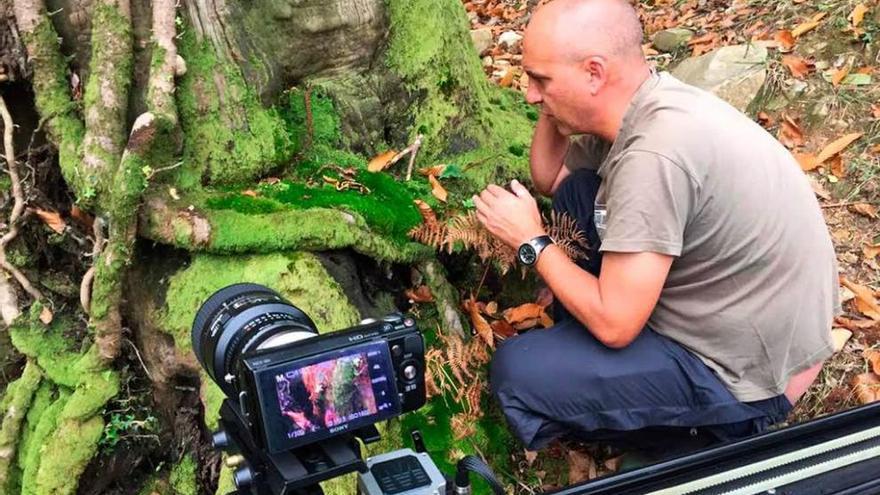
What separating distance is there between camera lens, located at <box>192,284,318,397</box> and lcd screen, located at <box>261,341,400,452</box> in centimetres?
15

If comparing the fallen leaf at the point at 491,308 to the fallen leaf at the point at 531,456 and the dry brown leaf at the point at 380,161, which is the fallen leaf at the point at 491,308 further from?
the dry brown leaf at the point at 380,161

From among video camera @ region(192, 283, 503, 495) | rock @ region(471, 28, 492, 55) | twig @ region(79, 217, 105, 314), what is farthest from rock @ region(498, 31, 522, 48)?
video camera @ region(192, 283, 503, 495)

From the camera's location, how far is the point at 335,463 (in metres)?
1.90

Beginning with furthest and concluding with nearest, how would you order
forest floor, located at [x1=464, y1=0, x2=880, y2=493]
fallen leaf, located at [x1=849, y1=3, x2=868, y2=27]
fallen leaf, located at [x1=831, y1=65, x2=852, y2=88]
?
1. fallen leaf, located at [x1=849, y1=3, x2=868, y2=27]
2. fallen leaf, located at [x1=831, y1=65, x2=852, y2=88]
3. forest floor, located at [x1=464, y1=0, x2=880, y2=493]

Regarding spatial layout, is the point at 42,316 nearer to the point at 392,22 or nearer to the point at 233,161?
the point at 233,161

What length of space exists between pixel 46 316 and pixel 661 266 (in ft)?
8.50

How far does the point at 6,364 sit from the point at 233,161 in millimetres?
1456

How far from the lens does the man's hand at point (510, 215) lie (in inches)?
121

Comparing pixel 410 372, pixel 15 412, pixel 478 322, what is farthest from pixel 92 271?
pixel 410 372

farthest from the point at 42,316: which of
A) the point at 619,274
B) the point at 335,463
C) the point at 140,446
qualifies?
the point at 619,274

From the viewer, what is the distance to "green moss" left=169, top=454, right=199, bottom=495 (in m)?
3.43

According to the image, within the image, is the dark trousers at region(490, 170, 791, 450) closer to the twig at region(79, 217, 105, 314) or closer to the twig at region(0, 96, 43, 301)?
the twig at region(79, 217, 105, 314)

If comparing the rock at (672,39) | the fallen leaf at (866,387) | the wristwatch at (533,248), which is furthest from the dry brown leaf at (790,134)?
the wristwatch at (533,248)

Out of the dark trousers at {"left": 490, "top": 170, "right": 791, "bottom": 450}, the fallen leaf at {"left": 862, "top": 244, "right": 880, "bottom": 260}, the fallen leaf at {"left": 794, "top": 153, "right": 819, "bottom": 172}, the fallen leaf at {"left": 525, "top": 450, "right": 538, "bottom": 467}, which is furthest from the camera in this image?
the fallen leaf at {"left": 794, "top": 153, "right": 819, "bottom": 172}
